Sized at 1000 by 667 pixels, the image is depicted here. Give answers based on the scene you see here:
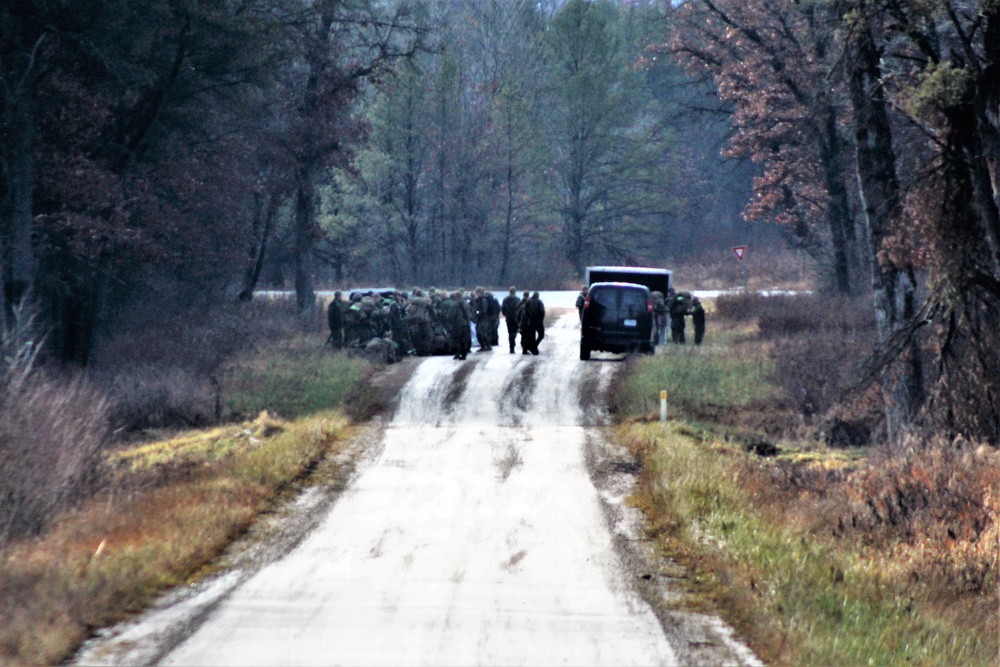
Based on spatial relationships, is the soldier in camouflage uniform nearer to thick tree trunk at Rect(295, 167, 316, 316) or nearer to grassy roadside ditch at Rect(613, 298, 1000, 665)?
grassy roadside ditch at Rect(613, 298, 1000, 665)

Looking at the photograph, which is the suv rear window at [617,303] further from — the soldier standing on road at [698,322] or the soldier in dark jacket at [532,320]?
the soldier standing on road at [698,322]

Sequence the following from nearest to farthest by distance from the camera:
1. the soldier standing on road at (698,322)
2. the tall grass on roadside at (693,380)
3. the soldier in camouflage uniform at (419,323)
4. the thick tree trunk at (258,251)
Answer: the tall grass on roadside at (693,380)
the soldier in camouflage uniform at (419,323)
the soldier standing on road at (698,322)
the thick tree trunk at (258,251)

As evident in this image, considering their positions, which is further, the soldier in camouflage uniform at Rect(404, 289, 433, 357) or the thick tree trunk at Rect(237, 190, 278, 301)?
the thick tree trunk at Rect(237, 190, 278, 301)

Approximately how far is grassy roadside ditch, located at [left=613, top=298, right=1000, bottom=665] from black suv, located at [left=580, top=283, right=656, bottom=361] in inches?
319

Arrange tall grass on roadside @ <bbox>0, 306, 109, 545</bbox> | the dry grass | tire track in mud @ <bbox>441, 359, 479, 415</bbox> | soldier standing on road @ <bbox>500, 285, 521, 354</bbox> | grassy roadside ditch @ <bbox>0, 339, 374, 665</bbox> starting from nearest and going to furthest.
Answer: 1. the dry grass
2. grassy roadside ditch @ <bbox>0, 339, 374, 665</bbox>
3. tall grass on roadside @ <bbox>0, 306, 109, 545</bbox>
4. tire track in mud @ <bbox>441, 359, 479, 415</bbox>
5. soldier standing on road @ <bbox>500, 285, 521, 354</bbox>

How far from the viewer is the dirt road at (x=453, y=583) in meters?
8.32

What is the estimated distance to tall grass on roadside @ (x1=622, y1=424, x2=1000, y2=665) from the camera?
334 inches

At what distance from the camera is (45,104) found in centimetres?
2727

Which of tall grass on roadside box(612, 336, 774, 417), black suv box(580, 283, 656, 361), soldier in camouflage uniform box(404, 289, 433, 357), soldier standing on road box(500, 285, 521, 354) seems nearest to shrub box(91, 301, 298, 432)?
soldier in camouflage uniform box(404, 289, 433, 357)

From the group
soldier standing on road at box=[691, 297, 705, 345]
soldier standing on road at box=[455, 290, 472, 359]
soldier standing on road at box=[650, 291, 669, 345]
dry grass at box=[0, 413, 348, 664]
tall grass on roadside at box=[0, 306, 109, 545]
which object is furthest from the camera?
soldier standing on road at box=[691, 297, 705, 345]

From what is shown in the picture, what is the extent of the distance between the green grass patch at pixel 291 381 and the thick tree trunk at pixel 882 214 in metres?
10.1

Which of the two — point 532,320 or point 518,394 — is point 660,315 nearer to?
point 532,320

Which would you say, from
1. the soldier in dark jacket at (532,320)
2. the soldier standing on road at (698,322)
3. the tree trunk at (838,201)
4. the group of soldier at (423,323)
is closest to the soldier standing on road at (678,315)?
the soldier standing on road at (698,322)

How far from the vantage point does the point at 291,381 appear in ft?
81.5
